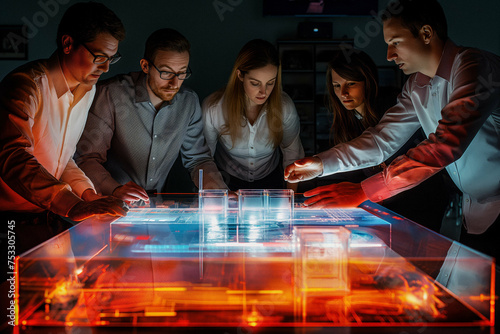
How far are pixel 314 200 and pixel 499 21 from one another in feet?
15.9

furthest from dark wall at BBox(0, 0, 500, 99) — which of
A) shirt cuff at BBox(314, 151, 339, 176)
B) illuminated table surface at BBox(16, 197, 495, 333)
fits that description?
illuminated table surface at BBox(16, 197, 495, 333)

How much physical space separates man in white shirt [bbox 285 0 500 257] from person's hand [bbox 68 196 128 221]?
0.72m

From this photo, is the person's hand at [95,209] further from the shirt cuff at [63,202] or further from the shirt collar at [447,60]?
the shirt collar at [447,60]

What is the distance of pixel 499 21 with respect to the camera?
16.7 ft

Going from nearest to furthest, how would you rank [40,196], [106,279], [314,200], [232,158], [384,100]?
[106,279], [40,196], [314,200], [384,100], [232,158]

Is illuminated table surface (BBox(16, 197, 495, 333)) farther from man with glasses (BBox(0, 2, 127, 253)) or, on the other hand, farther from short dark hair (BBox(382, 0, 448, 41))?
short dark hair (BBox(382, 0, 448, 41))

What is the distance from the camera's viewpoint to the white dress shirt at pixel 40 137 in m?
1.33

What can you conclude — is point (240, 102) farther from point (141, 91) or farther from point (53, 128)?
point (53, 128)

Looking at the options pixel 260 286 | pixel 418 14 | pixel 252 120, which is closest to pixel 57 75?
pixel 252 120

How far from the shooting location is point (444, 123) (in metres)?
1.47

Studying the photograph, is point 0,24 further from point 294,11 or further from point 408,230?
point 408,230

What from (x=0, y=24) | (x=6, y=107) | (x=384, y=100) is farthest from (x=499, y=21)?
(x=0, y=24)

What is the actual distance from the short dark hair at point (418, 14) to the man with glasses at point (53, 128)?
3.74 feet

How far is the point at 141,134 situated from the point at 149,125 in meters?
0.07
